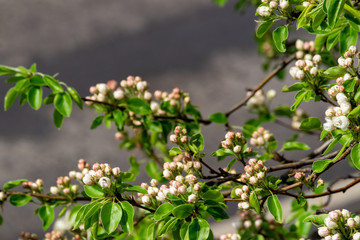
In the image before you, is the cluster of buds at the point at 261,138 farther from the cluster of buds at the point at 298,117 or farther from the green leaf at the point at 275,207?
the cluster of buds at the point at 298,117

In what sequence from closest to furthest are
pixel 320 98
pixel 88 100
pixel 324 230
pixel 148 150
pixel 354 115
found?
1. pixel 354 115
2. pixel 324 230
3. pixel 320 98
4. pixel 88 100
5. pixel 148 150

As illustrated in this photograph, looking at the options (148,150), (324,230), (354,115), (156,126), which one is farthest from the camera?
(148,150)

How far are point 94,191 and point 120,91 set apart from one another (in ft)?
2.06

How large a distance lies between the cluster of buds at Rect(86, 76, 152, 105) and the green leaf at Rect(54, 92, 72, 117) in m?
0.21

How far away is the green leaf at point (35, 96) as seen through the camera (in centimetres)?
159

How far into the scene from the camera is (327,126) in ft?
3.71

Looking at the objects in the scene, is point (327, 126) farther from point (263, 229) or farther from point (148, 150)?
point (148, 150)

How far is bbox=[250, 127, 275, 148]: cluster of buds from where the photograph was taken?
1.75 meters

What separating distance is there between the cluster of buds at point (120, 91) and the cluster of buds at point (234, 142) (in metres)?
0.55

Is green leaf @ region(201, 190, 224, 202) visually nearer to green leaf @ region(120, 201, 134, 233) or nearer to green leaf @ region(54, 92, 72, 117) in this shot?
green leaf @ region(120, 201, 134, 233)

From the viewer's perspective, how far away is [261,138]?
1755 mm

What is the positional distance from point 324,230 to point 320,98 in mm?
399

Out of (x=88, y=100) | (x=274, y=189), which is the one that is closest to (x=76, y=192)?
(x=88, y=100)

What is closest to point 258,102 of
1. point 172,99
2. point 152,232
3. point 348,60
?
point 172,99
